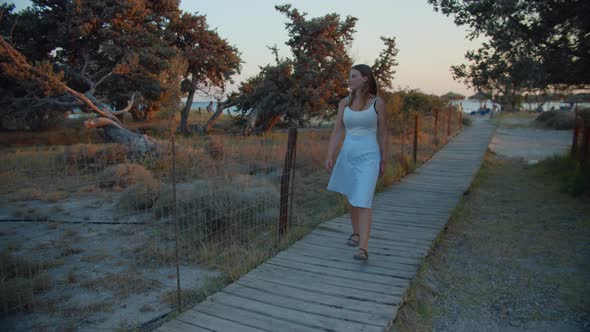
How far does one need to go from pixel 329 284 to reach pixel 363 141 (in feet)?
4.36

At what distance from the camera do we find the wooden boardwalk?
297 centimetres

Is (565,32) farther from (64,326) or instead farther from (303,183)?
(64,326)

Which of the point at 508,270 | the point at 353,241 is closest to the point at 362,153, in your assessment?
the point at 353,241

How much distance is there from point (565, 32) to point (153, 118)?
22.8m

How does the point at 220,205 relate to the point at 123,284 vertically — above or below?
above

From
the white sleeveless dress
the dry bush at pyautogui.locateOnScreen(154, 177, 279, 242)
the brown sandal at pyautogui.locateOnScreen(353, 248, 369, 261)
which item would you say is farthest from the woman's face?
the dry bush at pyautogui.locateOnScreen(154, 177, 279, 242)

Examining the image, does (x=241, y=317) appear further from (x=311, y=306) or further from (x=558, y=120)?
(x=558, y=120)

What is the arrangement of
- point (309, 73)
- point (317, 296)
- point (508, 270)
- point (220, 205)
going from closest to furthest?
point (317, 296) < point (508, 270) < point (220, 205) < point (309, 73)

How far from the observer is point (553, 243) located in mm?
5254

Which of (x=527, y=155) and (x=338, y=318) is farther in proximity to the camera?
(x=527, y=155)

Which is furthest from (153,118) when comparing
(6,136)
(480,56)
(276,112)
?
(480,56)

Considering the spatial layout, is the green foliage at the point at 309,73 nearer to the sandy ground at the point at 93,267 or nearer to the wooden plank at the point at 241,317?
the sandy ground at the point at 93,267

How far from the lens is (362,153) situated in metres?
3.92

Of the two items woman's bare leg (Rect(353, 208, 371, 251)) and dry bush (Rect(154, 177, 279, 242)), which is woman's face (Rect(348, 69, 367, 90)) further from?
dry bush (Rect(154, 177, 279, 242))
